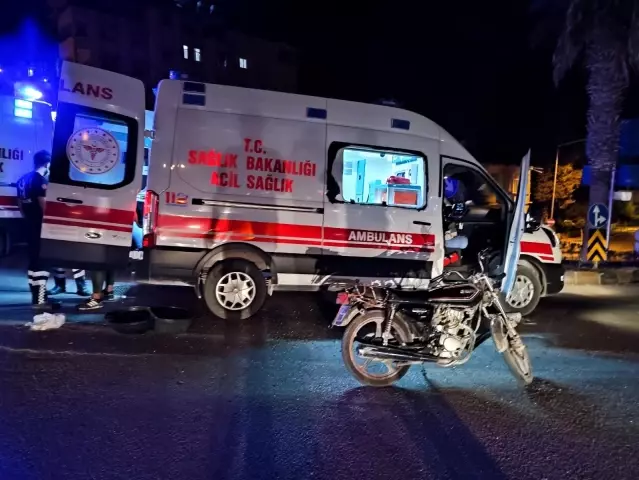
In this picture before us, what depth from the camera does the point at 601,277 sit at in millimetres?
11672

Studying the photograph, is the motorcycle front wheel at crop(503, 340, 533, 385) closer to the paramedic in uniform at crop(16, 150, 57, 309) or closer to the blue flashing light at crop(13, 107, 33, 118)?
the paramedic in uniform at crop(16, 150, 57, 309)

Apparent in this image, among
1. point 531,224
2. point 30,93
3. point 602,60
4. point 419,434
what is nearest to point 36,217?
point 30,93

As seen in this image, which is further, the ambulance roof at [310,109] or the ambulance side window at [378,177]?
the ambulance side window at [378,177]

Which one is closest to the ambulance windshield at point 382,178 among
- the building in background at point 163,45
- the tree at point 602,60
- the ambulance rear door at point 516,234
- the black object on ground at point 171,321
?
the ambulance rear door at point 516,234

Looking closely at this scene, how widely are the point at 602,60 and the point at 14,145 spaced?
13.0 m

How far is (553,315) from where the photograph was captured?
8.11 meters

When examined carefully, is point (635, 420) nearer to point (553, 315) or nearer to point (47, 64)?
point (553, 315)

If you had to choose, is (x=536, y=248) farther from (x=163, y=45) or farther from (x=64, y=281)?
(x=163, y=45)

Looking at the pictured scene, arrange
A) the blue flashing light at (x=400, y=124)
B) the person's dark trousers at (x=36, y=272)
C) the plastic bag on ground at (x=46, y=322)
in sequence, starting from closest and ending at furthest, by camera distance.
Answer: the plastic bag on ground at (x=46, y=322) → the person's dark trousers at (x=36, y=272) → the blue flashing light at (x=400, y=124)

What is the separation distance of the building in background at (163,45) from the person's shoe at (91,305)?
35862 millimetres

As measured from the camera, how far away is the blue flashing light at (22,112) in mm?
10094

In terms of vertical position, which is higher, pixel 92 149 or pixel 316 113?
pixel 316 113

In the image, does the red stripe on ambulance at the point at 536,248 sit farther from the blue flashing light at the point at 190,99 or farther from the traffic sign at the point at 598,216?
the traffic sign at the point at 598,216

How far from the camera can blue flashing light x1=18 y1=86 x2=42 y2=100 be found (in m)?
9.90
